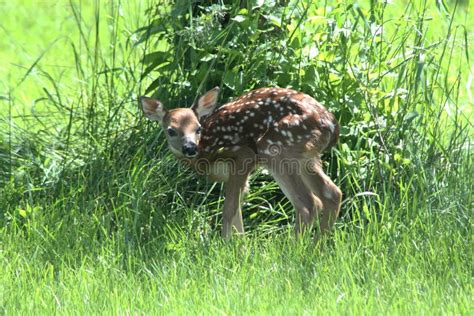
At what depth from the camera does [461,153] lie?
276 inches

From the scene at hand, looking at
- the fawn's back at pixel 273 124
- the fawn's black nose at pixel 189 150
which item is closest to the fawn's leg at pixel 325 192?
the fawn's back at pixel 273 124

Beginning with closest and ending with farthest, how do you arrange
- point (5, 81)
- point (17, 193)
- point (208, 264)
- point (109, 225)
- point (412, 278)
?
1. point (412, 278)
2. point (208, 264)
3. point (109, 225)
4. point (17, 193)
5. point (5, 81)

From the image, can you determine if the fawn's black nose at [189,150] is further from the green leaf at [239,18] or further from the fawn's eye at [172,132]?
the green leaf at [239,18]

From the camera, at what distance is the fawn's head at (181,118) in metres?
6.93

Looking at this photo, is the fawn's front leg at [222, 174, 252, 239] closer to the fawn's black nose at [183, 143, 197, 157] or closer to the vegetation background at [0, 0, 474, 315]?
the vegetation background at [0, 0, 474, 315]

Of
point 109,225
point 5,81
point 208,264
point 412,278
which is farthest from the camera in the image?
point 5,81

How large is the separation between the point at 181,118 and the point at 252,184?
0.66m

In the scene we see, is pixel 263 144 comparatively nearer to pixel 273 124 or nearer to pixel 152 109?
pixel 273 124

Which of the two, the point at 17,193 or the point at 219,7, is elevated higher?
the point at 219,7

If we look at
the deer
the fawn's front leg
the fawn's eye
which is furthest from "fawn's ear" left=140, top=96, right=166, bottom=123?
the fawn's front leg

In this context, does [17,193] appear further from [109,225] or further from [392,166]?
[392,166]

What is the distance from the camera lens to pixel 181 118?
6980mm

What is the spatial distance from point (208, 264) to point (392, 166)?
1.36 metres

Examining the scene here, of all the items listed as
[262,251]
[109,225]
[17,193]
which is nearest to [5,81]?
[17,193]
